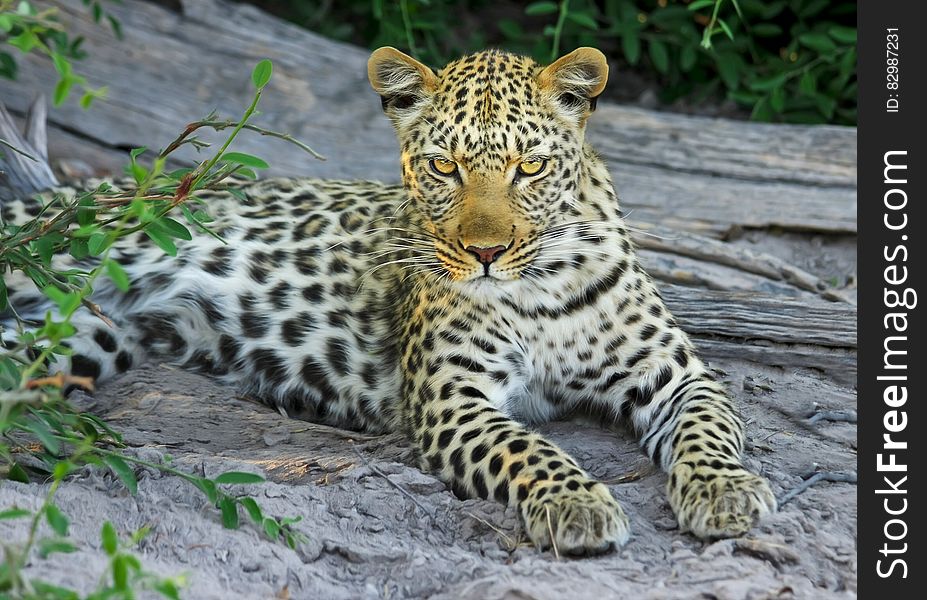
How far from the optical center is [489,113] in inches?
216

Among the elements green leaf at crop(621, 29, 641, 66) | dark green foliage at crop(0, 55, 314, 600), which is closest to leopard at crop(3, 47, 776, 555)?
dark green foliage at crop(0, 55, 314, 600)

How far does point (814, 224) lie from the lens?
28.6 feet

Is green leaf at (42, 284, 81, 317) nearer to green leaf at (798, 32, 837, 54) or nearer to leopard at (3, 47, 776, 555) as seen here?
leopard at (3, 47, 776, 555)

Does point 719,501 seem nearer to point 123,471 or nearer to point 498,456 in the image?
point 498,456

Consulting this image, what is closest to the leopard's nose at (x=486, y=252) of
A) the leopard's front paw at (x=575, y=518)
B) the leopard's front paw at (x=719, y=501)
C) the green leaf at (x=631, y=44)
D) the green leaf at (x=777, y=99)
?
the leopard's front paw at (x=575, y=518)

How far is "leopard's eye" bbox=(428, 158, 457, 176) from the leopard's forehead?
0.06m

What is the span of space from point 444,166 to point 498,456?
134 cm

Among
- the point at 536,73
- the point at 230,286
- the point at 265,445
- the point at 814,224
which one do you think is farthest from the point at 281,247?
the point at 814,224

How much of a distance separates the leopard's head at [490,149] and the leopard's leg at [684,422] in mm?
730

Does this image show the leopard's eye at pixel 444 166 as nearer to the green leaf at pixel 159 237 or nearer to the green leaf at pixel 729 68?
the green leaf at pixel 159 237

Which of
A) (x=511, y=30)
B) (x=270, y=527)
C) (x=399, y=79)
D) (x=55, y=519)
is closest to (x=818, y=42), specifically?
(x=511, y=30)

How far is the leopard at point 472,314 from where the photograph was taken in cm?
518

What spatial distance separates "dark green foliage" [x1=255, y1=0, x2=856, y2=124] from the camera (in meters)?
9.52

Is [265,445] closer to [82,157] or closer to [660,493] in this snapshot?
[660,493]
